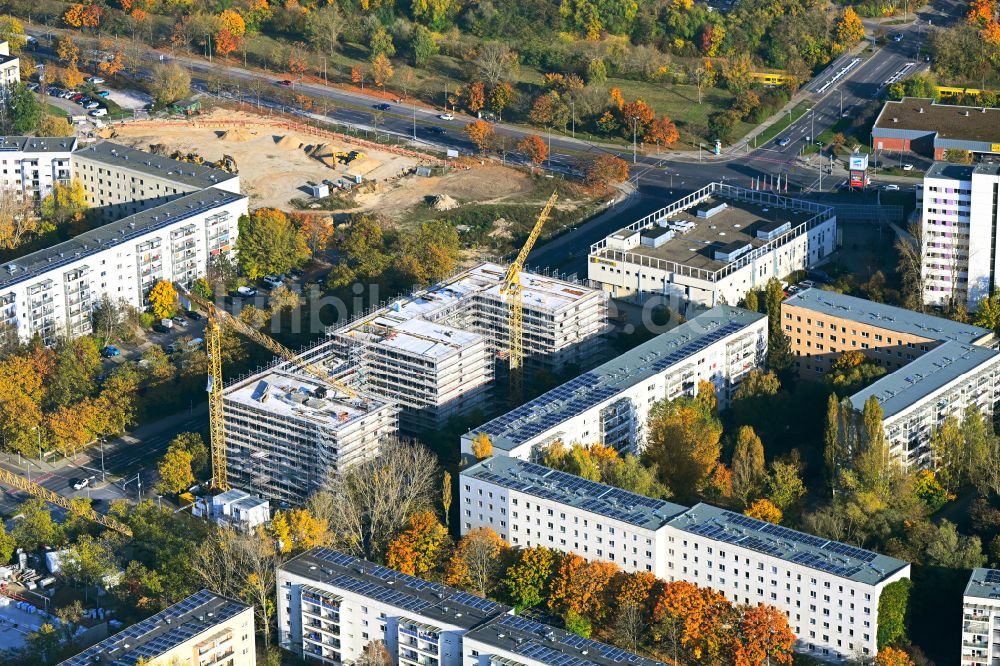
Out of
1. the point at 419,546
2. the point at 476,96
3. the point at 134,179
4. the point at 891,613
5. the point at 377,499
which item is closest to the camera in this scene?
the point at 891,613

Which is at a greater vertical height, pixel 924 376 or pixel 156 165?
pixel 156 165

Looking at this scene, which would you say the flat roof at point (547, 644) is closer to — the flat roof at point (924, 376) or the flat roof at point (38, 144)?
the flat roof at point (924, 376)

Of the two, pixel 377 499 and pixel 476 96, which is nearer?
pixel 377 499

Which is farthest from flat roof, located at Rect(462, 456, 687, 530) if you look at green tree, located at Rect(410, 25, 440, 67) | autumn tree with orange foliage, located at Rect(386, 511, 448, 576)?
green tree, located at Rect(410, 25, 440, 67)

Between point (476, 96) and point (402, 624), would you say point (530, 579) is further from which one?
point (476, 96)

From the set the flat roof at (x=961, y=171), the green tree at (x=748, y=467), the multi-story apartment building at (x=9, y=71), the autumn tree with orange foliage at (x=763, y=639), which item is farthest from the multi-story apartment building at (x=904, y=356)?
the multi-story apartment building at (x=9, y=71)

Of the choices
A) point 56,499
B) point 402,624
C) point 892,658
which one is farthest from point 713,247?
point 402,624
